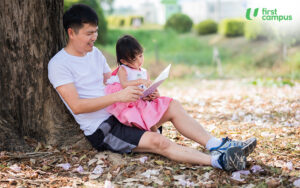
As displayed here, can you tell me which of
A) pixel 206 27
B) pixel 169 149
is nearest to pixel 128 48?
pixel 169 149

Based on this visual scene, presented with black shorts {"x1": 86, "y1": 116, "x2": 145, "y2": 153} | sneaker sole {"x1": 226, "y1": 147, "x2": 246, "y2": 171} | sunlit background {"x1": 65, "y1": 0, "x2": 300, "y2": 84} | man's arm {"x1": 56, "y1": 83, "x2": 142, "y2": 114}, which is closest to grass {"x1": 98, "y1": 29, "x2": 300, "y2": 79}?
sunlit background {"x1": 65, "y1": 0, "x2": 300, "y2": 84}

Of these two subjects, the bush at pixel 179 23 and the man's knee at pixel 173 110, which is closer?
the man's knee at pixel 173 110

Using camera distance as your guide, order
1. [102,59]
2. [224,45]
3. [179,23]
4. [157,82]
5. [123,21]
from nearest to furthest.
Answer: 1. [157,82]
2. [102,59]
3. [224,45]
4. [179,23]
5. [123,21]

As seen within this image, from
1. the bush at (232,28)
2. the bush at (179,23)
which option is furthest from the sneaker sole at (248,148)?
the bush at (179,23)

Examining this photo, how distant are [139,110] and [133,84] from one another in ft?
0.72

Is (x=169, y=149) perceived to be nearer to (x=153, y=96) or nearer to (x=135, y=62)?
(x=153, y=96)

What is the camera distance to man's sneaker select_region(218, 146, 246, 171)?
8.73ft

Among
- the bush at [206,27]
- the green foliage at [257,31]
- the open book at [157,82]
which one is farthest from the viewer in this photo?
the bush at [206,27]

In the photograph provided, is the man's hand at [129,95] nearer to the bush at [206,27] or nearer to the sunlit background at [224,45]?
the sunlit background at [224,45]

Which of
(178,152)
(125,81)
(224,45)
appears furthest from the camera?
(224,45)

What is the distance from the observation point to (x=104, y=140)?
302 centimetres

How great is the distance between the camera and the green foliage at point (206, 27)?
19672mm

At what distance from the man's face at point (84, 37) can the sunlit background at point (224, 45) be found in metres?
4.19

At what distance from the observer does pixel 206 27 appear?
1975 centimetres
